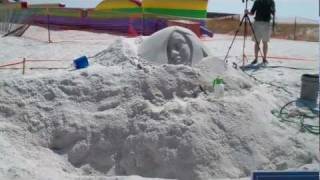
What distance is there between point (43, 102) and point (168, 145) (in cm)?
163

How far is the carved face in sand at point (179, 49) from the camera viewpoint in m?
6.40

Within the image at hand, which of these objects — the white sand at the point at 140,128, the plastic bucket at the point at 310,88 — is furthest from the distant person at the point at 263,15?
the white sand at the point at 140,128

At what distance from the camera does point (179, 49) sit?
6484 mm

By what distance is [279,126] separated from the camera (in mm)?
5707

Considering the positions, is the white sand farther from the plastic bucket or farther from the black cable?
the plastic bucket

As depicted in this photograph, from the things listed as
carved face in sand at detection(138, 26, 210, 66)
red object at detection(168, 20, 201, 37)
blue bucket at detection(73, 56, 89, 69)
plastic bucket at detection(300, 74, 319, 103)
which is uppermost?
red object at detection(168, 20, 201, 37)

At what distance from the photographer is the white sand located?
502cm

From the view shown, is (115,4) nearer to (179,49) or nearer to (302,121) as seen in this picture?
(179,49)

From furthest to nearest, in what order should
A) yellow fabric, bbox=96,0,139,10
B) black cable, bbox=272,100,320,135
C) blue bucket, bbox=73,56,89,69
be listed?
1. yellow fabric, bbox=96,0,139,10
2. blue bucket, bbox=73,56,89,69
3. black cable, bbox=272,100,320,135

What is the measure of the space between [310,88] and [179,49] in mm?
2074

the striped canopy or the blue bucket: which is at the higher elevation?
the striped canopy

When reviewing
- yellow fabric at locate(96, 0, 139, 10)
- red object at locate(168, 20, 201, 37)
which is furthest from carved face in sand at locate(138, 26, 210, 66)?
yellow fabric at locate(96, 0, 139, 10)

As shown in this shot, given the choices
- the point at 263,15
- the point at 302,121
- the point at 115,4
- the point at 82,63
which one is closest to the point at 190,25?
the point at 115,4

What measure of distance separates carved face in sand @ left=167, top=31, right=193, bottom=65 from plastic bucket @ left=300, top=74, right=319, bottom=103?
1802mm
